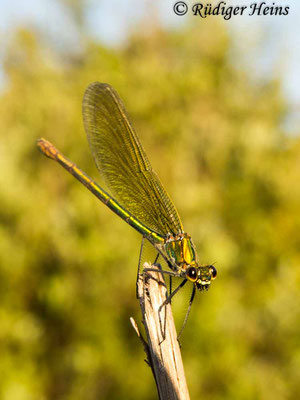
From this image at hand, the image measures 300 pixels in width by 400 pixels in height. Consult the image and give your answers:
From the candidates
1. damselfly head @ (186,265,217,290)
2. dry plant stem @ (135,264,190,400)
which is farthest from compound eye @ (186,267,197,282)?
dry plant stem @ (135,264,190,400)

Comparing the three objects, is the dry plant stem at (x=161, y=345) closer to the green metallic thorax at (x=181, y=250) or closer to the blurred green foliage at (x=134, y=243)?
the green metallic thorax at (x=181, y=250)

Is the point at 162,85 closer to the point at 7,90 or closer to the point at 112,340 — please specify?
the point at 7,90

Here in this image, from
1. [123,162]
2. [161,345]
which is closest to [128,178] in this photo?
[123,162]

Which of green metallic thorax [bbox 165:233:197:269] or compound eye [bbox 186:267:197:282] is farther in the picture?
green metallic thorax [bbox 165:233:197:269]

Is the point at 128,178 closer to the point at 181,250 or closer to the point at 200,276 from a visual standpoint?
the point at 181,250

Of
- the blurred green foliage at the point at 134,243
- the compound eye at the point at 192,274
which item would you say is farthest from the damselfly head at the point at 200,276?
the blurred green foliage at the point at 134,243

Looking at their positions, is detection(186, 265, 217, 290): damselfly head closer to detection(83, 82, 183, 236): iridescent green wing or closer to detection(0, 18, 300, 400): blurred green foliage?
detection(83, 82, 183, 236): iridescent green wing

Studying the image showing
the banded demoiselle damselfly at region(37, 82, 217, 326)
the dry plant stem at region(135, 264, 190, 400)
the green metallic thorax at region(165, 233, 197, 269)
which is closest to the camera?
the dry plant stem at region(135, 264, 190, 400)
